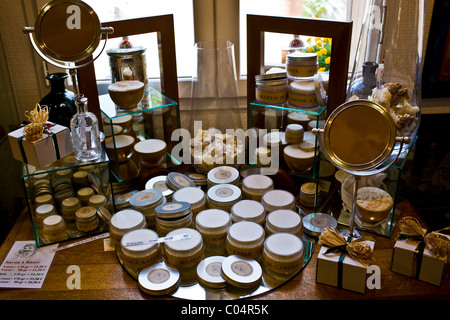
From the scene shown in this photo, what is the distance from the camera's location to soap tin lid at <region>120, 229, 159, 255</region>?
1156mm

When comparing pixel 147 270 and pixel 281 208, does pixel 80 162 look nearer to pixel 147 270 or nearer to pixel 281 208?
pixel 147 270

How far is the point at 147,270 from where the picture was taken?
3.75 feet

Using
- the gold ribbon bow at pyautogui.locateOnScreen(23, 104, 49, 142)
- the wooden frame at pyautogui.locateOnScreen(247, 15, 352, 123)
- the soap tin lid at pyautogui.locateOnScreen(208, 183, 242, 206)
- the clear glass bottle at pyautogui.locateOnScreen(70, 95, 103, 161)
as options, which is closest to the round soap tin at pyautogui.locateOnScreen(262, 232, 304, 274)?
the soap tin lid at pyautogui.locateOnScreen(208, 183, 242, 206)

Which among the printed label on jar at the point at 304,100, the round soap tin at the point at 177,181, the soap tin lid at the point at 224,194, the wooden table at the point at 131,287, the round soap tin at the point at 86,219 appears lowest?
the wooden table at the point at 131,287

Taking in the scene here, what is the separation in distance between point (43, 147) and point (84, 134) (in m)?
0.12

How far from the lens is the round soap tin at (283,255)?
113cm

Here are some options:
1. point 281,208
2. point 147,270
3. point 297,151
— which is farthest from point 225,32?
point 147,270

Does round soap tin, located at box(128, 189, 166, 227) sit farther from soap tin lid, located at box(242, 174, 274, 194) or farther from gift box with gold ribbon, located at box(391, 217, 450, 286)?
gift box with gold ribbon, located at box(391, 217, 450, 286)

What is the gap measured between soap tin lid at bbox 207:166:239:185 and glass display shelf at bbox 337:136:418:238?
335 millimetres

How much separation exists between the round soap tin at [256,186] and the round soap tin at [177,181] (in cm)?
17

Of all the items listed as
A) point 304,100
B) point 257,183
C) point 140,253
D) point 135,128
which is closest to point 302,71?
point 304,100

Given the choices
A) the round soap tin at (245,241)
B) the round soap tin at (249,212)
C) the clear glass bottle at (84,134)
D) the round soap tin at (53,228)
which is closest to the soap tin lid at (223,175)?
the round soap tin at (249,212)

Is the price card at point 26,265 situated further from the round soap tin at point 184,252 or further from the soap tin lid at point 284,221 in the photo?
the soap tin lid at point 284,221

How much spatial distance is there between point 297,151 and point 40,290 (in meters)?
0.83
